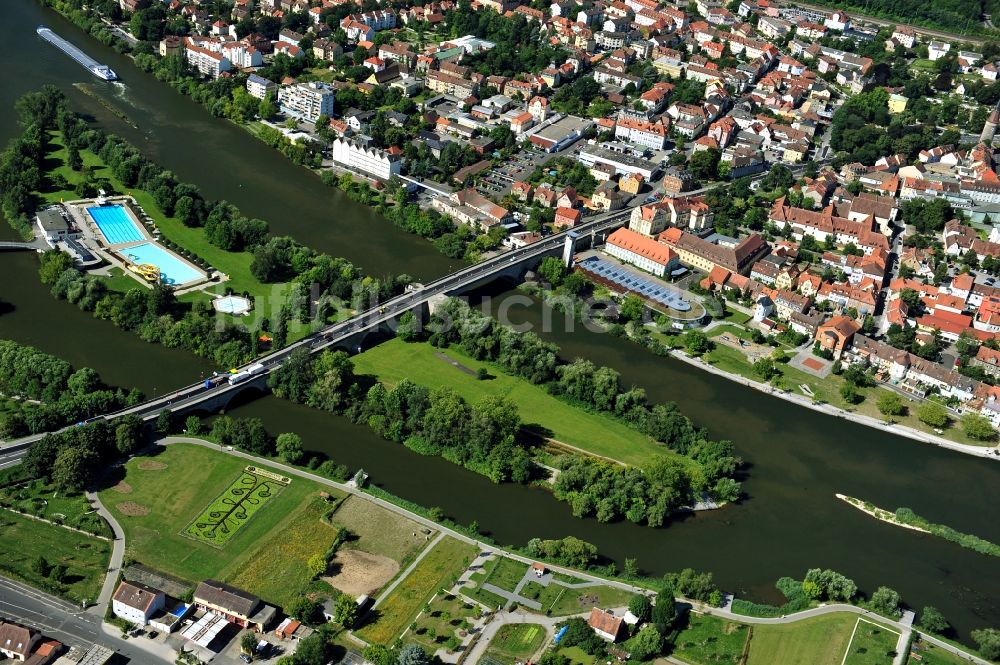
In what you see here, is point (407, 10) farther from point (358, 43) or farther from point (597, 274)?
point (597, 274)

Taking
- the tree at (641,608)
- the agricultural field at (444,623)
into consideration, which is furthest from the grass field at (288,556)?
the tree at (641,608)

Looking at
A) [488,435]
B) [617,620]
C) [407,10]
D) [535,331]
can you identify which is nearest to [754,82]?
[407,10]

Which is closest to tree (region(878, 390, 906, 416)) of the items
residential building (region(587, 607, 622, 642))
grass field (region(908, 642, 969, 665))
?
grass field (region(908, 642, 969, 665))

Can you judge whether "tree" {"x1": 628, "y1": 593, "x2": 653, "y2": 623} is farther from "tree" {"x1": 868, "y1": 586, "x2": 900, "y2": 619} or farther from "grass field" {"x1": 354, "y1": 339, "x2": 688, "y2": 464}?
"grass field" {"x1": 354, "y1": 339, "x2": 688, "y2": 464}

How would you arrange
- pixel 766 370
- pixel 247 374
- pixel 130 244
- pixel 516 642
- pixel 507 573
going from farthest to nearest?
pixel 130 244, pixel 766 370, pixel 247 374, pixel 507 573, pixel 516 642

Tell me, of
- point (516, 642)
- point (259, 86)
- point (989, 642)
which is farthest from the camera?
point (259, 86)

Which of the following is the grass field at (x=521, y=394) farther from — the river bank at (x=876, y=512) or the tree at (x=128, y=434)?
the tree at (x=128, y=434)

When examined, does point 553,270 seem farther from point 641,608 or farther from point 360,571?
point 641,608

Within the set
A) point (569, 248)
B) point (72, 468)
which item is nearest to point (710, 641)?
point (72, 468)
